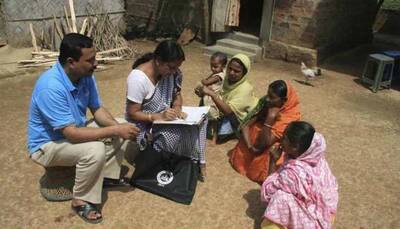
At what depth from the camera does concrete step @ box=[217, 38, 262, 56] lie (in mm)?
8195

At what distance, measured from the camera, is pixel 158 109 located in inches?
140

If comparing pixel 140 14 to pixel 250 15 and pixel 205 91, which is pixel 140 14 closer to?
pixel 250 15

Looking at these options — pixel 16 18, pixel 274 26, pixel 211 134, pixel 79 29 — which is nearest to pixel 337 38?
pixel 274 26

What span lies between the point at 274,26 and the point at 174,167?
5446 millimetres

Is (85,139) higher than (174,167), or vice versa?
(85,139)

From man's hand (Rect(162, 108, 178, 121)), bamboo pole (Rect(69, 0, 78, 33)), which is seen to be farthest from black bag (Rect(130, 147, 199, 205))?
bamboo pole (Rect(69, 0, 78, 33))

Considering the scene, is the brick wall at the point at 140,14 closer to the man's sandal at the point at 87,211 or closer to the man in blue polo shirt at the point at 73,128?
the man in blue polo shirt at the point at 73,128

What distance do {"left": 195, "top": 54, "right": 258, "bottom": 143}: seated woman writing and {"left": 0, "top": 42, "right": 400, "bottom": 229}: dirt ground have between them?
36 cm

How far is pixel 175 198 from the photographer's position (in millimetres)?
3391

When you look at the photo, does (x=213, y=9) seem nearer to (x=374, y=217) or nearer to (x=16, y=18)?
(x=16, y=18)

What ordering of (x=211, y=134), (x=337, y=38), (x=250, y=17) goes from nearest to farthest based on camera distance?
(x=211, y=134) < (x=337, y=38) < (x=250, y=17)

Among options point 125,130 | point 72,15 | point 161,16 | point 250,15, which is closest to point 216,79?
point 125,130

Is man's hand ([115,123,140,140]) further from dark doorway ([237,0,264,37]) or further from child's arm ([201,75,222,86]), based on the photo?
dark doorway ([237,0,264,37])

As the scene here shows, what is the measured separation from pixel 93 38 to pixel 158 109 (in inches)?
204
